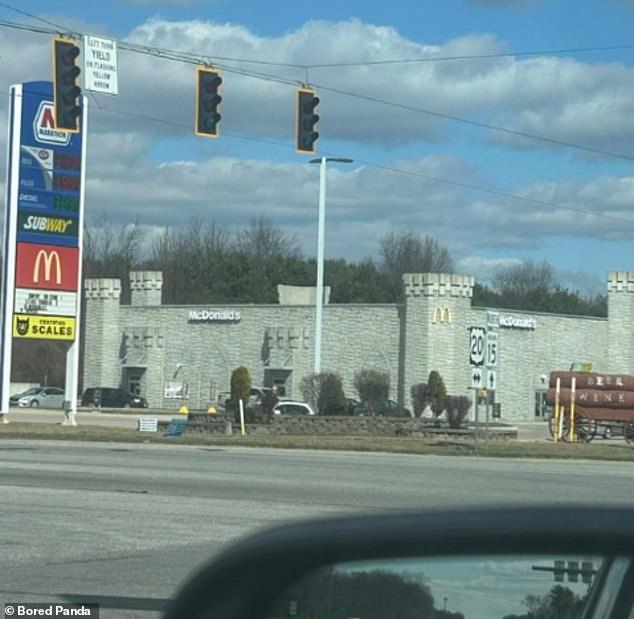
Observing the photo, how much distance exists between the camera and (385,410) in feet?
206

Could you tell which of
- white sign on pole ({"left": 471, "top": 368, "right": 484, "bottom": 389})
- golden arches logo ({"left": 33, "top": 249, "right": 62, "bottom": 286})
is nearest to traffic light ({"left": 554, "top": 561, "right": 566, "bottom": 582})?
white sign on pole ({"left": 471, "top": 368, "right": 484, "bottom": 389})

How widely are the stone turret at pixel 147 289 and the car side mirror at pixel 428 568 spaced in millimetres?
78931

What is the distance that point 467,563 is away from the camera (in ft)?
9.53

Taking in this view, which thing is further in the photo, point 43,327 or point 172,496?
point 43,327

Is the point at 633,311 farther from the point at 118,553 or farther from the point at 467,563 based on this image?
the point at 467,563

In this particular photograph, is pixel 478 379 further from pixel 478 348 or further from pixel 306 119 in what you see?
pixel 306 119

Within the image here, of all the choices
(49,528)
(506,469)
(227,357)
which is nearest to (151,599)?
(49,528)

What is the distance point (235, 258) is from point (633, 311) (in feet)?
137

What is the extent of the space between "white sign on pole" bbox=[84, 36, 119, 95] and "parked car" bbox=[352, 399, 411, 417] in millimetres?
39272

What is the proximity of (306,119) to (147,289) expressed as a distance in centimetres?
5818

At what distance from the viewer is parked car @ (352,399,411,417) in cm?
6103

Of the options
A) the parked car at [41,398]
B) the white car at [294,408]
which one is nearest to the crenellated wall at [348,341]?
the parked car at [41,398]

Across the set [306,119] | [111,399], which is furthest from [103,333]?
[306,119]

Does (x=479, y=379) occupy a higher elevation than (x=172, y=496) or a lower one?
higher
